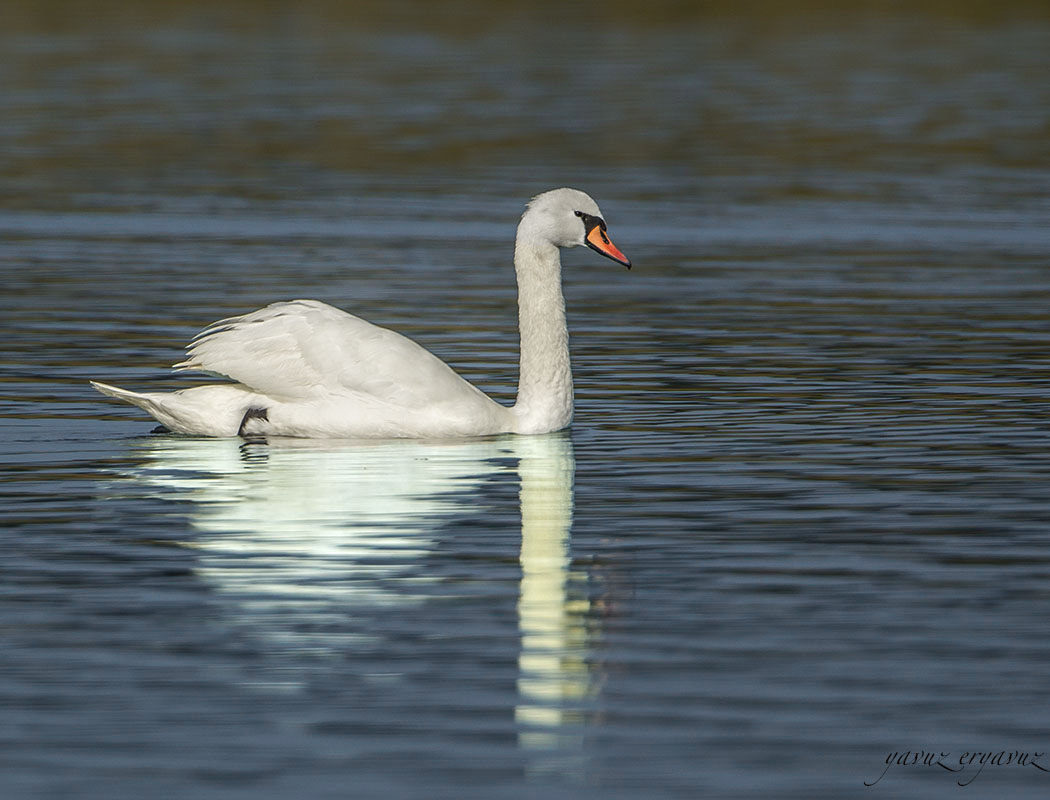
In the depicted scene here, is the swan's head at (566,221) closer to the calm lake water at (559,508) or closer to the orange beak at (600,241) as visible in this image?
the orange beak at (600,241)

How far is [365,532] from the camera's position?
12211 mm

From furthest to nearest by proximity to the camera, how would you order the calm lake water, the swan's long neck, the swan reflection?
the swan's long neck, the swan reflection, the calm lake water

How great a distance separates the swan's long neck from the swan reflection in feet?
0.53

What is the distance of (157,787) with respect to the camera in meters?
8.06

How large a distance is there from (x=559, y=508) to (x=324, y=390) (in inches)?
107

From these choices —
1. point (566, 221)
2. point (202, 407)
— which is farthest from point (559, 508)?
point (566, 221)

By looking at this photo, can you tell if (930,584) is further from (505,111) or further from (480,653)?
(505,111)

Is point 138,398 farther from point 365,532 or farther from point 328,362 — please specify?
point 365,532

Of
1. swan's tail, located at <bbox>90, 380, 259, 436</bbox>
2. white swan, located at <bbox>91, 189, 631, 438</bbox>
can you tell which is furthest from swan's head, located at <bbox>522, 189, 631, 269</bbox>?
swan's tail, located at <bbox>90, 380, 259, 436</bbox>

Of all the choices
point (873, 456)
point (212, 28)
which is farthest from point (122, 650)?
point (212, 28)

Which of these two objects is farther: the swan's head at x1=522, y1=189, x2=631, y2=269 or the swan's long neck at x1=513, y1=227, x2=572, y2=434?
the swan's head at x1=522, y1=189, x2=631, y2=269

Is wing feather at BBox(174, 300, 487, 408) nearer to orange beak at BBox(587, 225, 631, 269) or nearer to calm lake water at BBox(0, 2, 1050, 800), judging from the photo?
calm lake water at BBox(0, 2, 1050, 800)

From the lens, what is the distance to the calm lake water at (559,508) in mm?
8648

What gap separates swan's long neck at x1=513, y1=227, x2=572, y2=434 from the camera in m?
15.7
